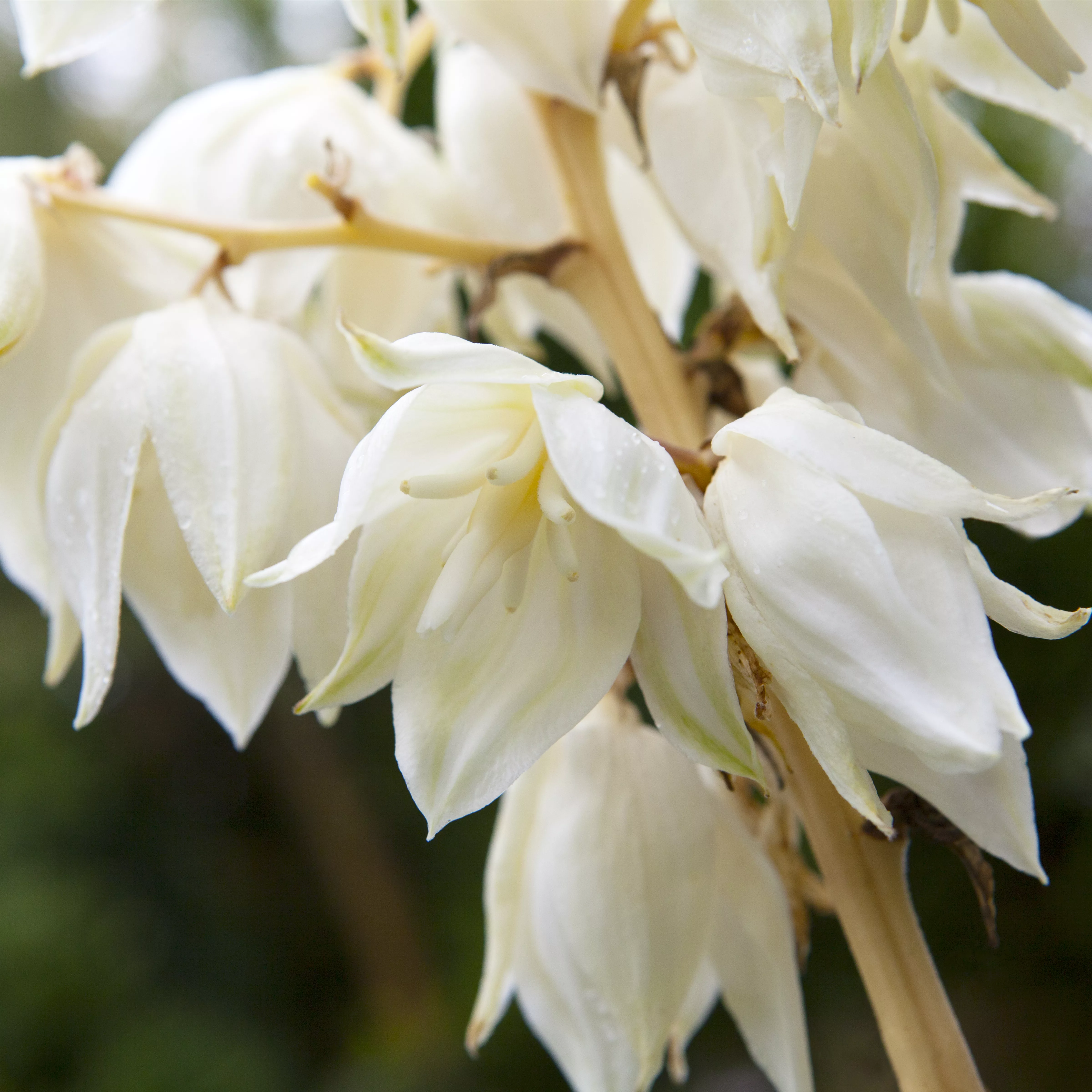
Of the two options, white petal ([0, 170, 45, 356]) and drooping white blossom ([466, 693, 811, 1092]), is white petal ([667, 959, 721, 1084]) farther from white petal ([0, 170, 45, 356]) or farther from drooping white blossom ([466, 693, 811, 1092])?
white petal ([0, 170, 45, 356])

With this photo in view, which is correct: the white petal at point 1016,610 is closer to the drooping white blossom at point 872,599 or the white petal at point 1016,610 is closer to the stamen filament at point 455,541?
the drooping white blossom at point 872,599

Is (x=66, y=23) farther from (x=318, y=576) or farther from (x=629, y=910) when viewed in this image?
(x=629, y=910)

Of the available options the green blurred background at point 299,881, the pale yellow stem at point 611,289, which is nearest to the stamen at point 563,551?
the pale yellow stem at point 611,289

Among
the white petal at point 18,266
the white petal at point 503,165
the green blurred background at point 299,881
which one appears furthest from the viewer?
the green blurred background at point 299,881

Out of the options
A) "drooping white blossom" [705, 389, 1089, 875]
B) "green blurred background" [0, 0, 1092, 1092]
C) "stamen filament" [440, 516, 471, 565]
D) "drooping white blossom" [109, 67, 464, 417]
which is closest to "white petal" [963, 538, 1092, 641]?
"drooping white blossom" [705, 389, 1089, 875]

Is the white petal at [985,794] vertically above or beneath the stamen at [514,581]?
beneath

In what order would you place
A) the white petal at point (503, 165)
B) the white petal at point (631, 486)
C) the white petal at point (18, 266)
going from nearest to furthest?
the white petal at point (631, 486) → the white petal at point (18, 266) → the white petal at point (503, 165)

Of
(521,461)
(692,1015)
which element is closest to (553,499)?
(521,461)
